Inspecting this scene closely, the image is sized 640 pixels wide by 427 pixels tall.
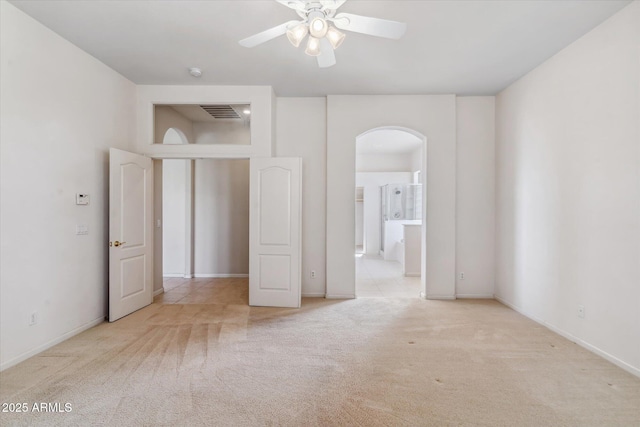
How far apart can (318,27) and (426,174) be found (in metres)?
2.98

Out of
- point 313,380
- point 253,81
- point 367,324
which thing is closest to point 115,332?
point 313,380

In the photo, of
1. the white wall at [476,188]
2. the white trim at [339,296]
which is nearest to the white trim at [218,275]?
the white trim at [339,296]

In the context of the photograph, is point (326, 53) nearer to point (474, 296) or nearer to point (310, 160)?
point (310, 160)

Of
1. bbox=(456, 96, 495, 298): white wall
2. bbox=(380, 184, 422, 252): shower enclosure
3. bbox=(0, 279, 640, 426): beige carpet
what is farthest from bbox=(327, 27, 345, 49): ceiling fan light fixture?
bbox=(380, 184, 422, 252): shower enclosure

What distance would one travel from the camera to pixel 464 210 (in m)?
4.43

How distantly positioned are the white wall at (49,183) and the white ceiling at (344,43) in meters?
Answer: 0.34

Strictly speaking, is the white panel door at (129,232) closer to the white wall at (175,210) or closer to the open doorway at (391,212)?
the white wall at (175,210)

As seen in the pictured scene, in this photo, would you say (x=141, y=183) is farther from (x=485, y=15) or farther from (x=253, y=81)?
(x=485, y=15)

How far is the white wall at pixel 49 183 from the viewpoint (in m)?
2.47

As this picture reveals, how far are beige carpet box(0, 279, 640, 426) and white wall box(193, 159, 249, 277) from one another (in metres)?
2.20

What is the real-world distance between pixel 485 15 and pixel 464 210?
262cm

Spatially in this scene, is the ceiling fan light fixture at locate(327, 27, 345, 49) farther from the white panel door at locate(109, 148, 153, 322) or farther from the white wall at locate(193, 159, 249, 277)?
the white wall at locate(193, 159, 249, 277)

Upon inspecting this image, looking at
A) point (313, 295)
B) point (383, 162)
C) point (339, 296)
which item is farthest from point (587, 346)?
point (383, 162)

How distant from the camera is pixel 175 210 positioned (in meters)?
5.68
